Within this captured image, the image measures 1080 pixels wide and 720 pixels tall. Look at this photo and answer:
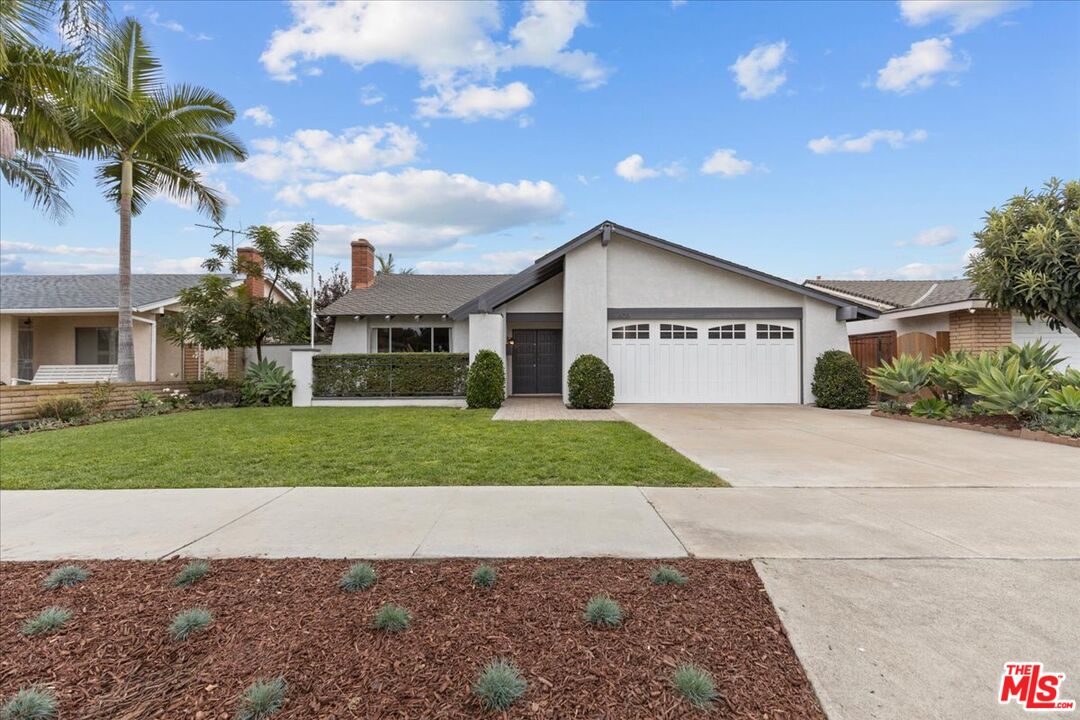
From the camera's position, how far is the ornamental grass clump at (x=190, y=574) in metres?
3.08

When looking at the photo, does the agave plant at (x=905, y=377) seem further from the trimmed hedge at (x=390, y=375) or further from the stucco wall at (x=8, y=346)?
the stucco wall at (x=8, y=346)

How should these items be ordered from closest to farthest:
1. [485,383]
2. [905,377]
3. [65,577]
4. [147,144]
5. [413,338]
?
[65,577]
[905,377]
[485,383]
[147,144]
[413,338]

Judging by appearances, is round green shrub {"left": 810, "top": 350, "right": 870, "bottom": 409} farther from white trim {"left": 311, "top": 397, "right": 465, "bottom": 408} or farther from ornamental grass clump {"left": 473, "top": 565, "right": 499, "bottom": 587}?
ornamental grass clump {"left": 473, "top": 565, "right": 499, "bottom": 587}

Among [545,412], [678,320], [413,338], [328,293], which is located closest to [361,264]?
[413,338]

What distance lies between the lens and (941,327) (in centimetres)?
1413

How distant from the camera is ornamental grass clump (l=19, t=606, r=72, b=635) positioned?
2.58m

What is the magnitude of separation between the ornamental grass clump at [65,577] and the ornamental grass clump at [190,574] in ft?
1.91

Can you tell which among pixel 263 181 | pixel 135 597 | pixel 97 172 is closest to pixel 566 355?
pixel 263 181

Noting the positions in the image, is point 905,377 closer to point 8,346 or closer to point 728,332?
point 728,332

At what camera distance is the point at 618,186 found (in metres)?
16.6

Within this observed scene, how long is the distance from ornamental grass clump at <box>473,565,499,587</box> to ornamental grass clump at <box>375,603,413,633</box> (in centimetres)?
48

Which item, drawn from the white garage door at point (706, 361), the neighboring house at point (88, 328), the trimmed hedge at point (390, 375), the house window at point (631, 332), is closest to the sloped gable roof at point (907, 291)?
the white garage door at point (706, 361)

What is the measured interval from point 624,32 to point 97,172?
15029 millimetres

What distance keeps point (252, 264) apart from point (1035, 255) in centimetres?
2044
